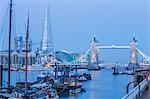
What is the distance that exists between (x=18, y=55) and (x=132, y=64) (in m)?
18.9

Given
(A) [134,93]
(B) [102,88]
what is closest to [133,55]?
(B) [102,88]

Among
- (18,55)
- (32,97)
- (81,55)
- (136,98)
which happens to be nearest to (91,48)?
(81,55)

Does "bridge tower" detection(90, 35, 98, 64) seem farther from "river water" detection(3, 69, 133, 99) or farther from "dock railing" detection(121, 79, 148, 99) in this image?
"dock railing" detection(121, 79, 148, 99)

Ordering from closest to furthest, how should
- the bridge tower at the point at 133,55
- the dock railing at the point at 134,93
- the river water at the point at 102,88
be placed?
the dock railing at the point at 134,93 → the river water at the point at 102,88 → the bridge tower at the point at 133,55

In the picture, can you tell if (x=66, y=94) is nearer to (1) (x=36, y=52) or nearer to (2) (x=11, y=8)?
(2) (x=11, y=8)

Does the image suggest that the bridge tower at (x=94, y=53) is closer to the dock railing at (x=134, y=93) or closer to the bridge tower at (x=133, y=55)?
the bridge tower at (x=133, y=55)

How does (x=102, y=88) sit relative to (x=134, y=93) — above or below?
below

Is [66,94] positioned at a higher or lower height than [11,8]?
lower

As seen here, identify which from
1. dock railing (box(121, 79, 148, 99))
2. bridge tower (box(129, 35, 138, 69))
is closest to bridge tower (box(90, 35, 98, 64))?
bridge tower (box(129, 35, 138, 69))

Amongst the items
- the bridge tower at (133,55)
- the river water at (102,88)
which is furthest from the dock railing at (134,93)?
the bridge tower at (133,55)

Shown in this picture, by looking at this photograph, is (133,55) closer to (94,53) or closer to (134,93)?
(94,53)

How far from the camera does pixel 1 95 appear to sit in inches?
384

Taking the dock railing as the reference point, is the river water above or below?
below

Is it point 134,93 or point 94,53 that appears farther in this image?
Answer: point 94,53
